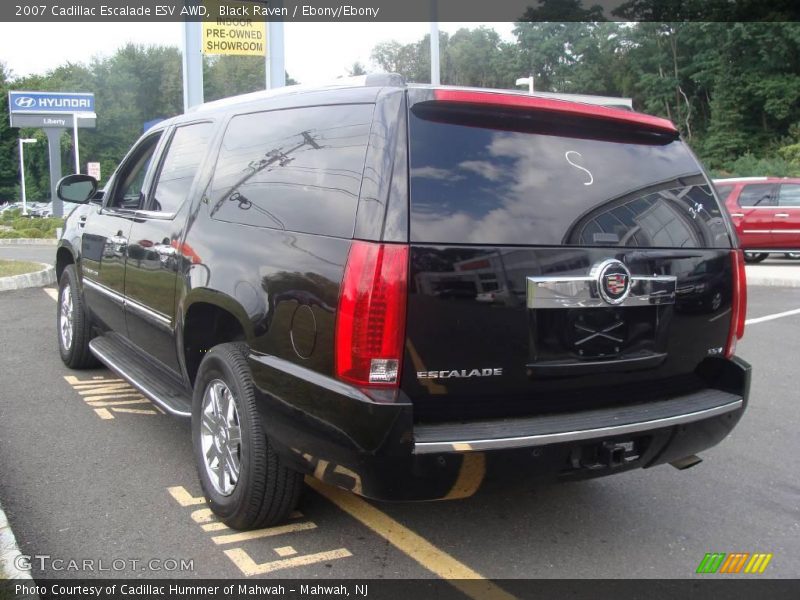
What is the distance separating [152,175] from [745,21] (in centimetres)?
4509

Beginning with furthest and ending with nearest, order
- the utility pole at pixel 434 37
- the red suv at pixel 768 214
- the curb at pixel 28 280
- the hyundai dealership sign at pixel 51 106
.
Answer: the hyundai dealership sign at pixel 51 106 → the red suv at pixel 768 214 → the utility pole at pixel 434 37 → the curb at pixel 28 280

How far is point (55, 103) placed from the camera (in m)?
38.8

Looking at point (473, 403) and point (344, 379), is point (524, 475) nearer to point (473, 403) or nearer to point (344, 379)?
point (473, 403)

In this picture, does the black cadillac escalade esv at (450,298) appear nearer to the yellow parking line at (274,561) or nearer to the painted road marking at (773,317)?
the yellow parking line at (274,561)

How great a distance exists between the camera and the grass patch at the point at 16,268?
11430 millimetres

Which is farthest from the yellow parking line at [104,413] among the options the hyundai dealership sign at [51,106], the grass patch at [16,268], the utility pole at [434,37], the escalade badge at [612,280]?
the hyundai dealership sign at [51,106]

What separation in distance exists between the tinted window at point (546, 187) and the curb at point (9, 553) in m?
1.95

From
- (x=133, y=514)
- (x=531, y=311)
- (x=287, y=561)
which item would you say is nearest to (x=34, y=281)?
(x=133, y=514)

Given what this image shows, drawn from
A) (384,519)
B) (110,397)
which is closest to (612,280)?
(384,519)

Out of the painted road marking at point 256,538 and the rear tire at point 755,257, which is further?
the rear tire at point 755,257

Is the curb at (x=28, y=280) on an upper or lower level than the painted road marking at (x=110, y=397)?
upper

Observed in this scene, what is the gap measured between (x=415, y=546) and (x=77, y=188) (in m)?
4.08

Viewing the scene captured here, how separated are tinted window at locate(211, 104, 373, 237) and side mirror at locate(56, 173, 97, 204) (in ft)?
→ 7.72

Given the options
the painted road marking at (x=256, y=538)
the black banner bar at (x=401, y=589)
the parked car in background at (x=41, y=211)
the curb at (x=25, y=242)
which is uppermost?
the parked car in background at (x=41, y=211)
